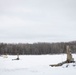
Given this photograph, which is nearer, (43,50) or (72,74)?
(72,74)

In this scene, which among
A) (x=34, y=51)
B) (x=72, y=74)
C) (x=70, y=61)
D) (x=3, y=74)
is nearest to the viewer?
(x=72, y=74)

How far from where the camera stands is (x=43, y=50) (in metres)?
148

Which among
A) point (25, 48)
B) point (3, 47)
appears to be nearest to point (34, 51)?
point (25, 48)

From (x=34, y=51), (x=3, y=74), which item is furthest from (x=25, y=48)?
(x=3, y=74)

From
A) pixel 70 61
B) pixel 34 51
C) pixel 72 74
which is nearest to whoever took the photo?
pixel 72 74

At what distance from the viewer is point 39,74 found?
790 inches

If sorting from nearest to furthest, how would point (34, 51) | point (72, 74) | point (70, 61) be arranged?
point (72, 74) < point (70, 61) < point (34, 51)

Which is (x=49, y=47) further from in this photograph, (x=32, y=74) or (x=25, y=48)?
(x=32, y=74)

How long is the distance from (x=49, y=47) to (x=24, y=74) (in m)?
132

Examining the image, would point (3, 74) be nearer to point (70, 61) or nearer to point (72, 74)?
point (72, 74)

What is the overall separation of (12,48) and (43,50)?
1684 centimetres

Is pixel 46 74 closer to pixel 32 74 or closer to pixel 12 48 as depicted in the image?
pixel 32 74

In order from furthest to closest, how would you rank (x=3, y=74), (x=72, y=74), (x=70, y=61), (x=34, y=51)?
(x=34, y=51)
(x=70, y=61)
(x=3, y=74)
(x=72, y=74)

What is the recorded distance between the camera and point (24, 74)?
20.5 m
